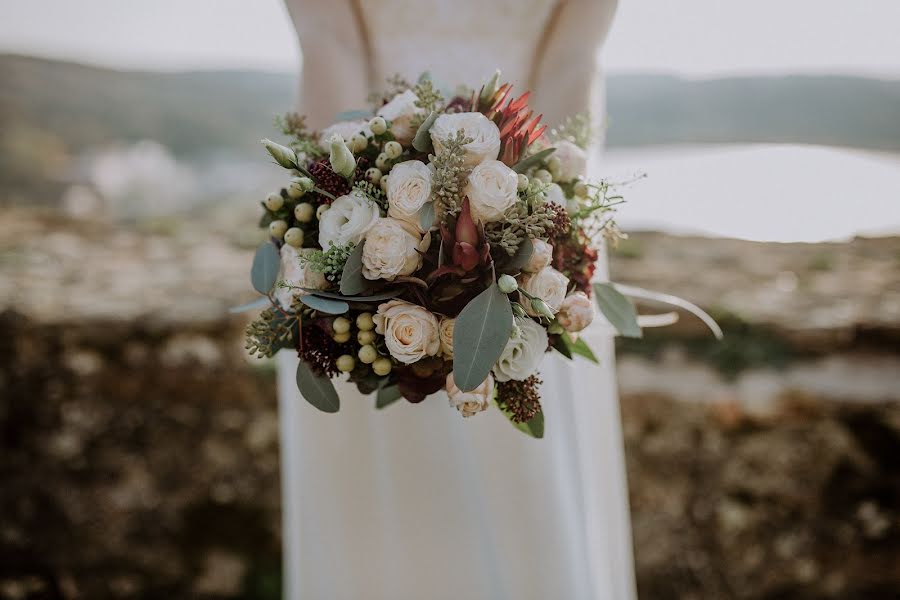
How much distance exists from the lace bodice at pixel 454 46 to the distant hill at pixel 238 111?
2273 millimetres

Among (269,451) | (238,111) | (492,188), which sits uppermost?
(238,111)

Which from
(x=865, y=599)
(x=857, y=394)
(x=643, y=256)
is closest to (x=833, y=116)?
(x=643, y=256)

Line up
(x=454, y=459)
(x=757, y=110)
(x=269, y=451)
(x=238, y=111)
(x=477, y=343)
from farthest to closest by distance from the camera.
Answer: (x=238, y=111), (x=757, y=110), (x=269, y=451), (x=454, y=459), (x=477, y=343)

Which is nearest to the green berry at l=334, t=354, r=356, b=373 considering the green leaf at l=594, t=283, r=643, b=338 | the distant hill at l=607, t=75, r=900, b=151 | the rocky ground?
the green leaf at l=594, t=283, r=643, b=338

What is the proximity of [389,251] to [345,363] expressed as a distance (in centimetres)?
22

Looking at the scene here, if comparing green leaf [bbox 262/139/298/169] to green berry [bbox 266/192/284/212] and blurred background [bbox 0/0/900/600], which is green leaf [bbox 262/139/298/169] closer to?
green berry [bbox 266/192/284/212]

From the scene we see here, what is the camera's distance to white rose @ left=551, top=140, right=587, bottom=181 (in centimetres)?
119

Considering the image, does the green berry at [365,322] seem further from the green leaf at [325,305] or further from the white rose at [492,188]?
the white rose at [492,188]

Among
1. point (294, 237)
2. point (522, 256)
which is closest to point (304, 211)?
point (294, 237)

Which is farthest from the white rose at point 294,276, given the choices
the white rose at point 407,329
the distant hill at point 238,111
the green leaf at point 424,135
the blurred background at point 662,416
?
the distant hill at point 238,111

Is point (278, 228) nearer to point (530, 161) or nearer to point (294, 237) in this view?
point (294, 237)

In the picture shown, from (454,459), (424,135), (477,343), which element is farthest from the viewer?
(454,459)

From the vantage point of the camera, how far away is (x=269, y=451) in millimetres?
2982

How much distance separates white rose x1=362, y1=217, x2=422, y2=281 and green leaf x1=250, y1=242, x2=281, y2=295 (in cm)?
25
